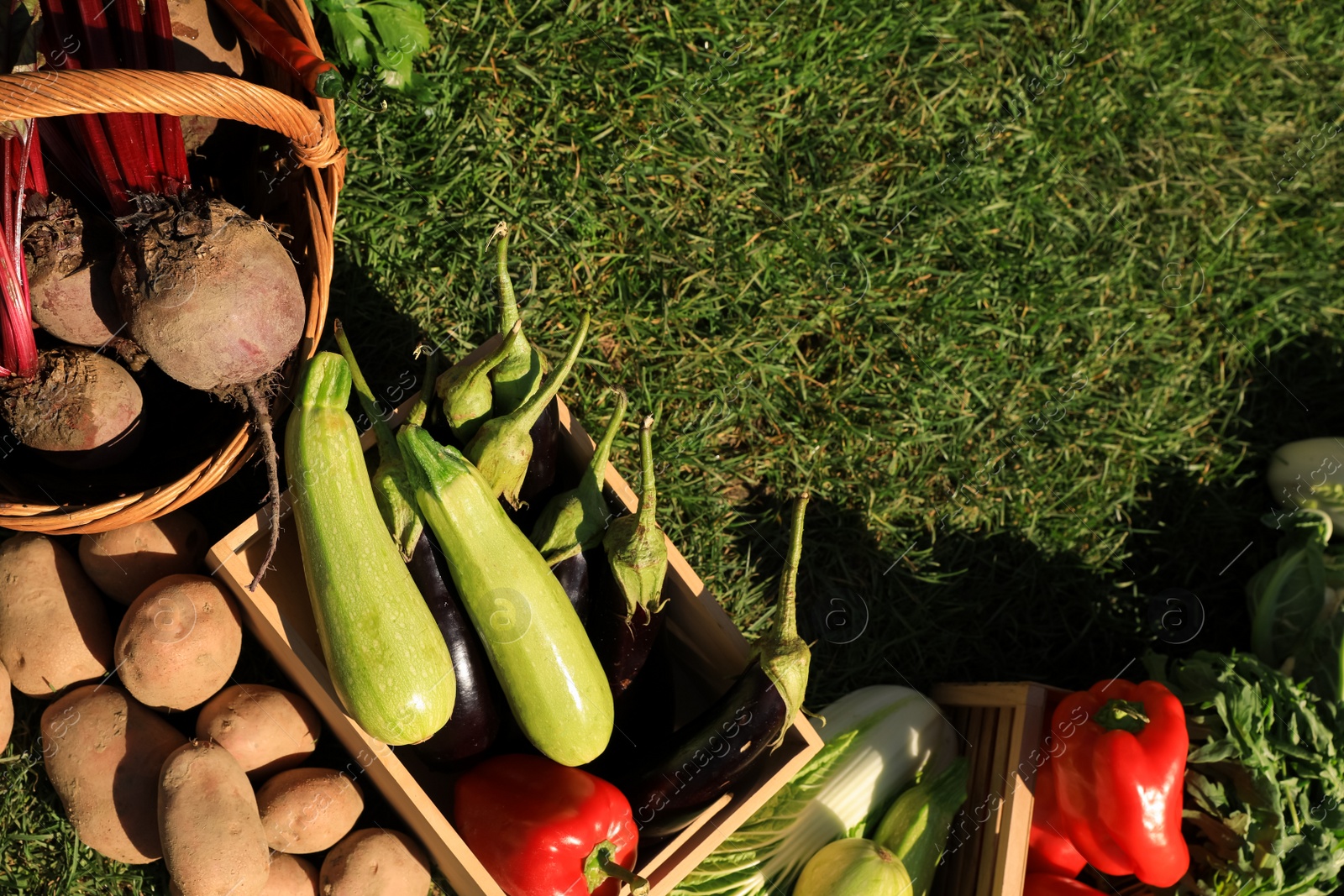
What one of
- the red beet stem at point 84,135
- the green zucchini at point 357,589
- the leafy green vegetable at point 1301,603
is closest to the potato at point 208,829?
the green zucchini at point 357,589

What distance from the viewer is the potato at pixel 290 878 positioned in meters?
2.10

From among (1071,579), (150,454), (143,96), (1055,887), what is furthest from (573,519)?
(1071,579)

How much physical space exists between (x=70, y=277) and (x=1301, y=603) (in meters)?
3.19

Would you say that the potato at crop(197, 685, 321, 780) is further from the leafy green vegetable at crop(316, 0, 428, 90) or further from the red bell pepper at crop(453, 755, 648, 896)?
the leafy green vegetable at crop(316, 0, 428, 90)

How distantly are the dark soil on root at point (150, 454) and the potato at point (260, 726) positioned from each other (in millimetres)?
525

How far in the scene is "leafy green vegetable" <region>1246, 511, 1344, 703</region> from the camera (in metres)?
2.62

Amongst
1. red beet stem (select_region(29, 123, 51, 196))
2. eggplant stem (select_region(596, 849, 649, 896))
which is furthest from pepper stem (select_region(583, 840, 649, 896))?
red beet stem (select_region(29, 123, 51, 196))

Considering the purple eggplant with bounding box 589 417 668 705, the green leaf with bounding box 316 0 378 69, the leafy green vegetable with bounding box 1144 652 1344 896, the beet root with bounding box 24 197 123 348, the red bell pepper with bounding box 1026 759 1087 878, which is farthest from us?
the red bell pepper with bounding box 1026 759 1087 878

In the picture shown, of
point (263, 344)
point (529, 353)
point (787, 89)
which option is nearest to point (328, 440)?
point (263, 344)

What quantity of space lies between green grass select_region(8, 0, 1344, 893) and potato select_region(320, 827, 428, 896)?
2.17 ft

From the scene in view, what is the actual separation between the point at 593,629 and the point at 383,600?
49cm

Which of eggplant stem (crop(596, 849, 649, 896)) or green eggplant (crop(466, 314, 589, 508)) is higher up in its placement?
green eggplant (crop(466, 314, 589, 508))

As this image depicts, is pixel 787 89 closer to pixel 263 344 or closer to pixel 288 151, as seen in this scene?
pixel 288 151

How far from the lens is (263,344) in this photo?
1.90 m
